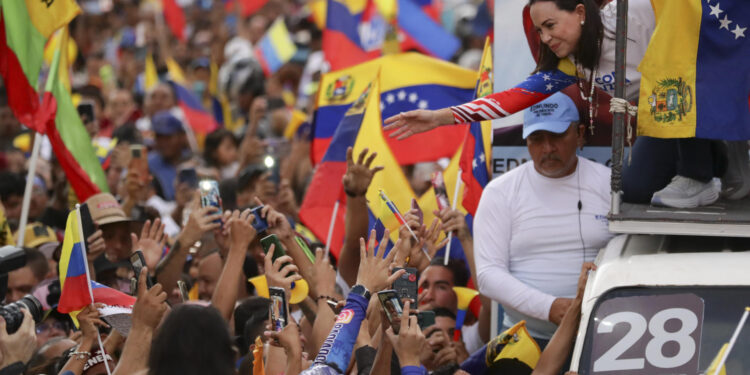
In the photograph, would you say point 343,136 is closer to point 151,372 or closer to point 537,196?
point 537,196

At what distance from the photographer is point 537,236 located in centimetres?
566

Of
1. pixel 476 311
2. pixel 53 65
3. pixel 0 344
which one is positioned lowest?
pixel 476 311

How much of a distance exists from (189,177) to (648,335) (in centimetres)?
595

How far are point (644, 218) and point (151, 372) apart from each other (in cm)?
197

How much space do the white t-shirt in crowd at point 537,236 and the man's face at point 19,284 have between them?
282 cm

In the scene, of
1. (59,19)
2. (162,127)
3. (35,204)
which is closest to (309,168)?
(162,127)

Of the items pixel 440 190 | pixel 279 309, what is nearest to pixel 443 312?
pixel 440 190

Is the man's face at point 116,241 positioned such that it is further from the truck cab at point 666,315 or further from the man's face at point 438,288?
the truck cab at point 666,315

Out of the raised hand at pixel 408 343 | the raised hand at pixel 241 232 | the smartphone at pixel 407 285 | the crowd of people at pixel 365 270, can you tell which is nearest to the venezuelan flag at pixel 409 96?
the crowd of people at pixel 365 270

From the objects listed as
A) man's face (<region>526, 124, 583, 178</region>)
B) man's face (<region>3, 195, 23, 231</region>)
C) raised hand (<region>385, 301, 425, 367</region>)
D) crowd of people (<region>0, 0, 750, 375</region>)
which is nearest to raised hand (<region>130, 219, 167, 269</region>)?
crowd of people (<region>0, 0, 750, 375</region>)

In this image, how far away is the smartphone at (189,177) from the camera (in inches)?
371

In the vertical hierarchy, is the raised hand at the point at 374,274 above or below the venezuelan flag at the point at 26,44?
below

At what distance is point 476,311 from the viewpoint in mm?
7082

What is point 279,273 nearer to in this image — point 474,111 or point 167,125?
point 474,111
